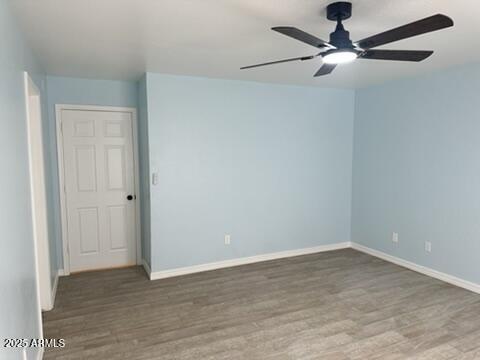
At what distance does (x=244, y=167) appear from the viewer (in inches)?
173

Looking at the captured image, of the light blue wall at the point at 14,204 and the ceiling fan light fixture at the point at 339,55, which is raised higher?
the ceiling fan light fixture at the point at 339,55

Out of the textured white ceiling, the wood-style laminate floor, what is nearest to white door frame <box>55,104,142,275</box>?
the wood-style laminate floor

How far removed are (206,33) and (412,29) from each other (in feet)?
4.57

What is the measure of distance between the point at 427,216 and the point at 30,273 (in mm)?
4050

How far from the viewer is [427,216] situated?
4.04 meters

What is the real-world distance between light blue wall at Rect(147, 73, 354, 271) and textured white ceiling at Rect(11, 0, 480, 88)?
486 mm

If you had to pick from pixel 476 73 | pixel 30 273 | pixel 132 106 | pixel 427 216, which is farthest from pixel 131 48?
pixel 427 216

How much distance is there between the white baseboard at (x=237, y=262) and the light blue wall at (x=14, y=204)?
5.58ft

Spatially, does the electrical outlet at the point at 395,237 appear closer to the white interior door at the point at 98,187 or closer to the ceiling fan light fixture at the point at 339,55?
the ceiling fan light fixture at the point at 339,55

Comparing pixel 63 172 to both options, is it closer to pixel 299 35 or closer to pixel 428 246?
pixel 299 35

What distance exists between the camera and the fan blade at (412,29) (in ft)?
5.37

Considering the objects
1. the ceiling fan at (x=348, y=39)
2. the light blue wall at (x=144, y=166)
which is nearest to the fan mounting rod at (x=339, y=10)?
the ceiling fan at (x=348, y=39)

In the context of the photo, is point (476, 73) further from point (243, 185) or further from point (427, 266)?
point (243, 185)

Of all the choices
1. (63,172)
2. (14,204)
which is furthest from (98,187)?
(14,204)
